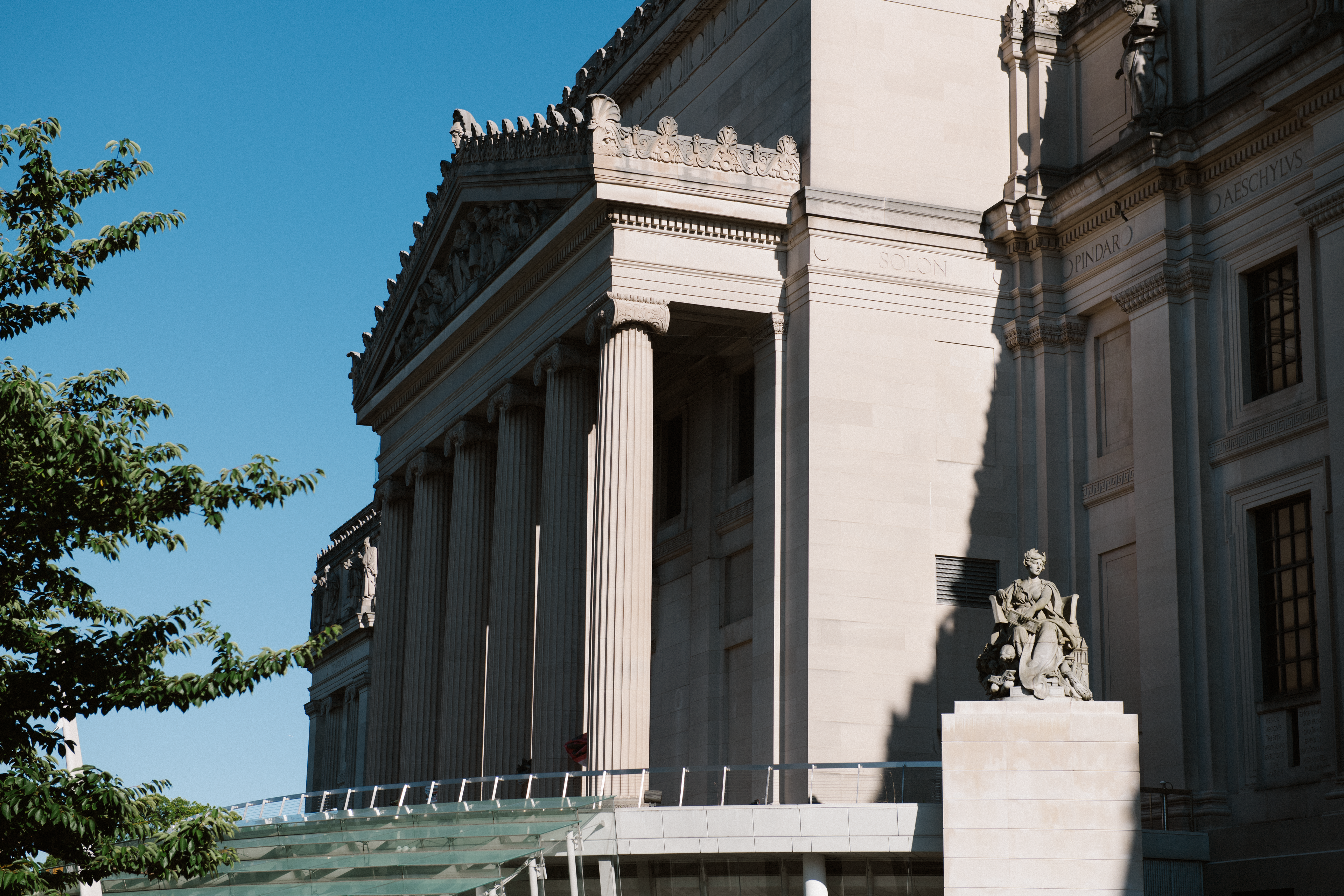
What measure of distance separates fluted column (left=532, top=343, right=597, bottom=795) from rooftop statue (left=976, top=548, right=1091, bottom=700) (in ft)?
42.2

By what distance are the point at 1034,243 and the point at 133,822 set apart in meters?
26.5

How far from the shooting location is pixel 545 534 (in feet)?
141

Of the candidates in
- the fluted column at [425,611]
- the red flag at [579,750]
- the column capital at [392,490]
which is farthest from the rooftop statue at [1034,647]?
the column capital at [392,490]

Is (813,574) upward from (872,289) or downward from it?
downward

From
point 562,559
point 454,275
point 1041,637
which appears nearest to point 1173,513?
point 1041,637

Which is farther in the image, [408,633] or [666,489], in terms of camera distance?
[408,633]

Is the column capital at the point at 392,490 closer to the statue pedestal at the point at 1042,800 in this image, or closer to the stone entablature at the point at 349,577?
the stone entablature at the point at 349,577

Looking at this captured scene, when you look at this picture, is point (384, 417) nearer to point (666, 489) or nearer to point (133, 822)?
point (666, 489)

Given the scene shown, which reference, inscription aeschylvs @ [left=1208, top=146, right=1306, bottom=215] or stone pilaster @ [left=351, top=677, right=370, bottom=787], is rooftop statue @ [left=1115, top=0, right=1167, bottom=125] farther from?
stone pilaster @ [left=351, top=677, right=370, bottom=787]

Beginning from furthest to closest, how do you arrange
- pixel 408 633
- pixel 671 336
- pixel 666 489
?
pixel 408 633 < pixel 666 489 < pixel 671 336

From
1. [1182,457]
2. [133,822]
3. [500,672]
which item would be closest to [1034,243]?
[1182,457]

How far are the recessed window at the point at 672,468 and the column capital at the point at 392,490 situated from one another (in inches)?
387

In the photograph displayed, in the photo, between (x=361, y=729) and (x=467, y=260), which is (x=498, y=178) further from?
(x=361, y=729)

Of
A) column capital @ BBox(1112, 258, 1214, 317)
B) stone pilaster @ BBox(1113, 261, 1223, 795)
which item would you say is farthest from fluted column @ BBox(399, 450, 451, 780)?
column capital @ BBox(1112, 258, 1214, 317)
